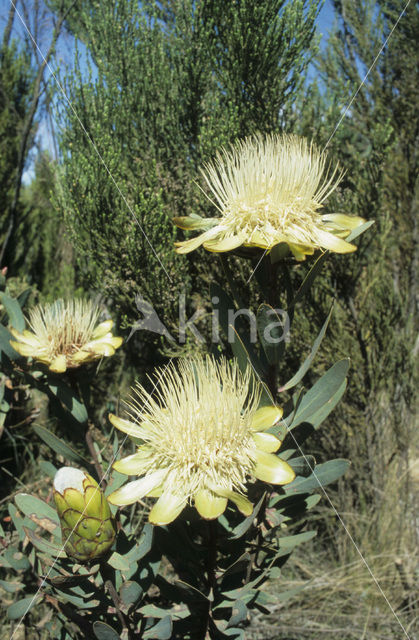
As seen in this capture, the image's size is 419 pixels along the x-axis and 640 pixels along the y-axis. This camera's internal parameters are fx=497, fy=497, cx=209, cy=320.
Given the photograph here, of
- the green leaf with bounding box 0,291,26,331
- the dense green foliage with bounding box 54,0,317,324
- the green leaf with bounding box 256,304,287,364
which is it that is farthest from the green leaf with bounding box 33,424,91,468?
the dense green foliage with bounding box 54,0,317,324

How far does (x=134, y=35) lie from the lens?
8.96 ft

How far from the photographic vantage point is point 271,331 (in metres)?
1.14

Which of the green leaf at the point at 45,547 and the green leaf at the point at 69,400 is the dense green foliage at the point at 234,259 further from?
the green leaf at the point at 45,547

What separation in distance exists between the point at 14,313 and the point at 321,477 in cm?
127

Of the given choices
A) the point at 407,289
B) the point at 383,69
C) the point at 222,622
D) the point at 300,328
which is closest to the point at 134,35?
the point at 300,328

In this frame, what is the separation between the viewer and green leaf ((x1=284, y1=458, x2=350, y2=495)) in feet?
4.21

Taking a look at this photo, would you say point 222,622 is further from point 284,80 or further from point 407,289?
point 407,289

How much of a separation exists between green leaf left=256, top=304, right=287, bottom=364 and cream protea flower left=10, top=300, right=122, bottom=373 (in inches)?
26.1

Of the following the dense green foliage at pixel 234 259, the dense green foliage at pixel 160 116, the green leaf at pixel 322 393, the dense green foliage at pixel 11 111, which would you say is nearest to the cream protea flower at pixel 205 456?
the green leaf at pixel 322 393

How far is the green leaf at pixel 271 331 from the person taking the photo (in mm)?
1117

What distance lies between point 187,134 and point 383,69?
218 centimetres

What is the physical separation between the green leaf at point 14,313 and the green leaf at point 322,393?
113cm

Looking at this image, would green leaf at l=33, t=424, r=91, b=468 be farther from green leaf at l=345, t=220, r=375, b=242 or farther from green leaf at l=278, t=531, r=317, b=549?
green leaf at l=345, t=220, r=375, b=242

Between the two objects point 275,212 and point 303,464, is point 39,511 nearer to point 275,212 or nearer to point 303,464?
point 303,464
